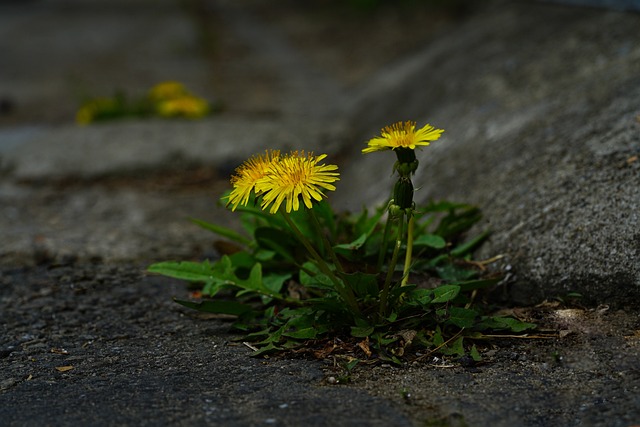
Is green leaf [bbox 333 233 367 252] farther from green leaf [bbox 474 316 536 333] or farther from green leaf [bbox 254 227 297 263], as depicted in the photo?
green leaf [bbox 474 316 536 333]

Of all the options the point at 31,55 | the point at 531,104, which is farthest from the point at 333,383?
the point at 31,55

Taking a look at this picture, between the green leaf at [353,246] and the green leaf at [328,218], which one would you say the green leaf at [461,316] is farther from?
the green leaf at [328,218]

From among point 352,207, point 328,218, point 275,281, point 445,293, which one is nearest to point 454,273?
point 445,293

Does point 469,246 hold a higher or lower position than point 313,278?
higher

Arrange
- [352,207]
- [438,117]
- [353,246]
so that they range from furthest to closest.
Answer: [438,117] → [352,207] → [353,246]

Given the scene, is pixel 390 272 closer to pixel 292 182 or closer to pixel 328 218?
pixel 292 182

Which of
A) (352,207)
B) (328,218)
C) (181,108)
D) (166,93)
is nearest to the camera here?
(328,218)

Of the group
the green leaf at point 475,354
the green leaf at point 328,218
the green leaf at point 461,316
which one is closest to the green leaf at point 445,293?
the green leaf at point 461,316
